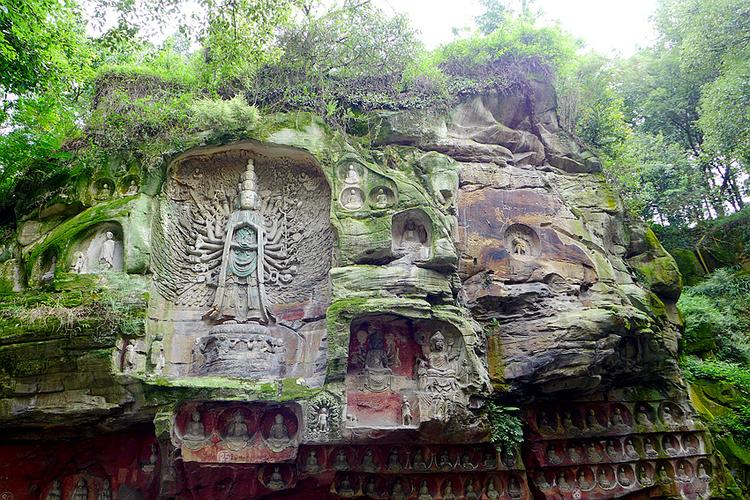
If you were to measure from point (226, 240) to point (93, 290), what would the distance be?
218 centimetres

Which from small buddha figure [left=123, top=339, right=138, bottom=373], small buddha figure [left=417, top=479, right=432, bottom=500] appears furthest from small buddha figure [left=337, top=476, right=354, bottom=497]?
small buddha figure [left=123, top=339, right=138, bottom=373]

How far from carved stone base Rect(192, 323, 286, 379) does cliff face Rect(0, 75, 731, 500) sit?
0.03 meters

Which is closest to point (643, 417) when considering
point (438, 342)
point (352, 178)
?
point (438, 342)

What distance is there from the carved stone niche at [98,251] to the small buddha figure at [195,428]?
247cm

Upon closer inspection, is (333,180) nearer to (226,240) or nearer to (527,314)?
(226,240)

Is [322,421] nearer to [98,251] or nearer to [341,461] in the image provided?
[341,461]

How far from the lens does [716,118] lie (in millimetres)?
13797

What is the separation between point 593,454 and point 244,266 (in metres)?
6.49

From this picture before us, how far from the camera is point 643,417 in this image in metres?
9.61

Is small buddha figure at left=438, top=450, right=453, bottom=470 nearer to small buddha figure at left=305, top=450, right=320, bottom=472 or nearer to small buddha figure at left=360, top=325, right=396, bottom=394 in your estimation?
small buddha figure at left=360, top=325, right=396, bottom=394

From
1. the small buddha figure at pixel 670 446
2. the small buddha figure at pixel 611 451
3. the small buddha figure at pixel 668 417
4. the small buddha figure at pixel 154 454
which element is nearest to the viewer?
the small buddha figure at pixel 154 454

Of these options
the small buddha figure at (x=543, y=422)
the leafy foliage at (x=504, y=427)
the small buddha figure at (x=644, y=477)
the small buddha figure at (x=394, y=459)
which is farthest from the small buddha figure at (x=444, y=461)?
the small buddha figure at (x=644, y=477)

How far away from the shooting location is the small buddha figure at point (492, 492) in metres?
8.52

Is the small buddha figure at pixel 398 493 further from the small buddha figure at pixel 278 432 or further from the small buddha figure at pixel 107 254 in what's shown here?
the small buddha figure at pixel 107 254
